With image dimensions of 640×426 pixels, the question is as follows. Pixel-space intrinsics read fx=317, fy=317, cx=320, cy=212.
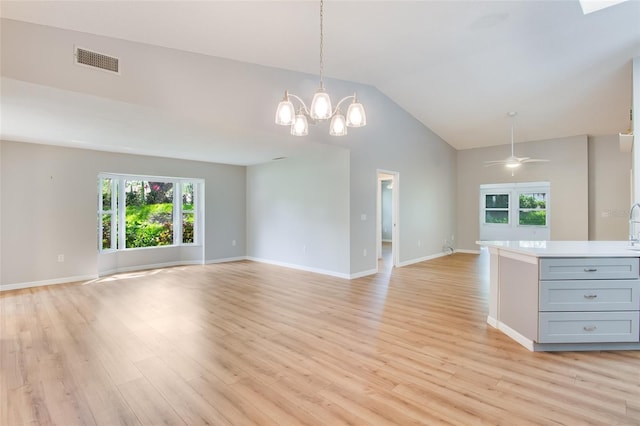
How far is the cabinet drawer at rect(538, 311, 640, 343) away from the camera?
2.80m

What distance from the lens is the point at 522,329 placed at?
2984 mm

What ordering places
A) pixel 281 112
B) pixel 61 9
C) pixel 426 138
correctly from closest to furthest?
pixel 281 112
pixel 61 9
pixel 426 138

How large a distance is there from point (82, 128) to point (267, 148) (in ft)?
8.84

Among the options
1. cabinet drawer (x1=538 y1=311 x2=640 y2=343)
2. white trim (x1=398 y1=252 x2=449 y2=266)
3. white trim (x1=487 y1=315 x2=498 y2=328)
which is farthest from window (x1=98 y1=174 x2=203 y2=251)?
cabinet drawer (x1=538 y1=311 x2=640 y2=343)

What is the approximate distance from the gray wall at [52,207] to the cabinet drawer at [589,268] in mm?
7039

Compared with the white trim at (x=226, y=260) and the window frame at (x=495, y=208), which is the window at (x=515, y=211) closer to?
the window frame at (x=495, y=208)

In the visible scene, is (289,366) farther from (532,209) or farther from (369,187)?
(532,209)

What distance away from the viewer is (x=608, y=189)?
23.7ft

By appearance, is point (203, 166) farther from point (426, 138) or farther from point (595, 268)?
point (595, 268)

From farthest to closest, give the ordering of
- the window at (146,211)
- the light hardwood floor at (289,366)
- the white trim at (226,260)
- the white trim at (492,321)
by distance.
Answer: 1. the white trim at (226,260)
2. the window at (146,211)
3. the white trim at (492,321)
4. the light hardwood floor at (289,366)

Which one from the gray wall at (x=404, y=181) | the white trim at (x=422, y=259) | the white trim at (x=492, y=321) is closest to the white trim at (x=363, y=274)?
the gray wall at (x=404, y=181)

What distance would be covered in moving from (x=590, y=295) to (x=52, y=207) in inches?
301

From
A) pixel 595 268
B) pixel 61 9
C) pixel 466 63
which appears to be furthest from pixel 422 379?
pixel 466 63

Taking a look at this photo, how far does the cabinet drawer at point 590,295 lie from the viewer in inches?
111
